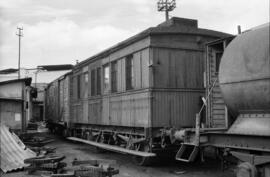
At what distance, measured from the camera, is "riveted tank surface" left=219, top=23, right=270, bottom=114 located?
20.2ft

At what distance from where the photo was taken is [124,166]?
35.3ft

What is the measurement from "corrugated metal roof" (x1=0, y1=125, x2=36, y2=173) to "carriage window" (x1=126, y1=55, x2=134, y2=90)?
374 cm

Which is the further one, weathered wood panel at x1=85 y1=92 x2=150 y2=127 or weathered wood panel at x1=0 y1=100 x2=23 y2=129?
weathered wood panel at x1=0 y1=100 x2=23 y2=129

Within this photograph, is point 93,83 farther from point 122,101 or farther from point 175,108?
point 175,108

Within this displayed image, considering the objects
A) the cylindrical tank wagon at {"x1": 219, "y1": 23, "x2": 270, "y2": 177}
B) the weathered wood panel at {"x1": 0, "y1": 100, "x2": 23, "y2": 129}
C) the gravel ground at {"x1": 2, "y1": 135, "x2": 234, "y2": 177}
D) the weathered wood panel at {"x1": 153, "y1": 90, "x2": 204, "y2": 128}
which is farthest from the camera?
the weathered wood panel at {"x1": 0, "y1": 100, "x2": 23, "y2": 129}

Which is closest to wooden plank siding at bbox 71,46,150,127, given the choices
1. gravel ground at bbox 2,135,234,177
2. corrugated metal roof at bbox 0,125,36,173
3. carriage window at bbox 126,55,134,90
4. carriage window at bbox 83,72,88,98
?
carriage window at bbox 126,55,134,90

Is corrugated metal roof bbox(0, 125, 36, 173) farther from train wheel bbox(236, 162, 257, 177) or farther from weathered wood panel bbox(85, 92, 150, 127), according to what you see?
train wheel bbox(236, 162, 257, 177)

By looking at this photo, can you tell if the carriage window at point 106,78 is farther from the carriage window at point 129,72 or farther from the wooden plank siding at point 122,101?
the carriage window at point 129,72

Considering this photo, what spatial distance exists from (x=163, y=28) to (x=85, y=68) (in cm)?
646

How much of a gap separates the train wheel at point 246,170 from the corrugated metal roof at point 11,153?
6.15m

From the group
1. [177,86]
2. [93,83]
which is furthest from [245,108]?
[93,83]

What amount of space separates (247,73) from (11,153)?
7.49 m

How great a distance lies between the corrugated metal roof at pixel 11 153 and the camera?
9.90m

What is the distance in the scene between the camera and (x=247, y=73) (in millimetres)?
6492
